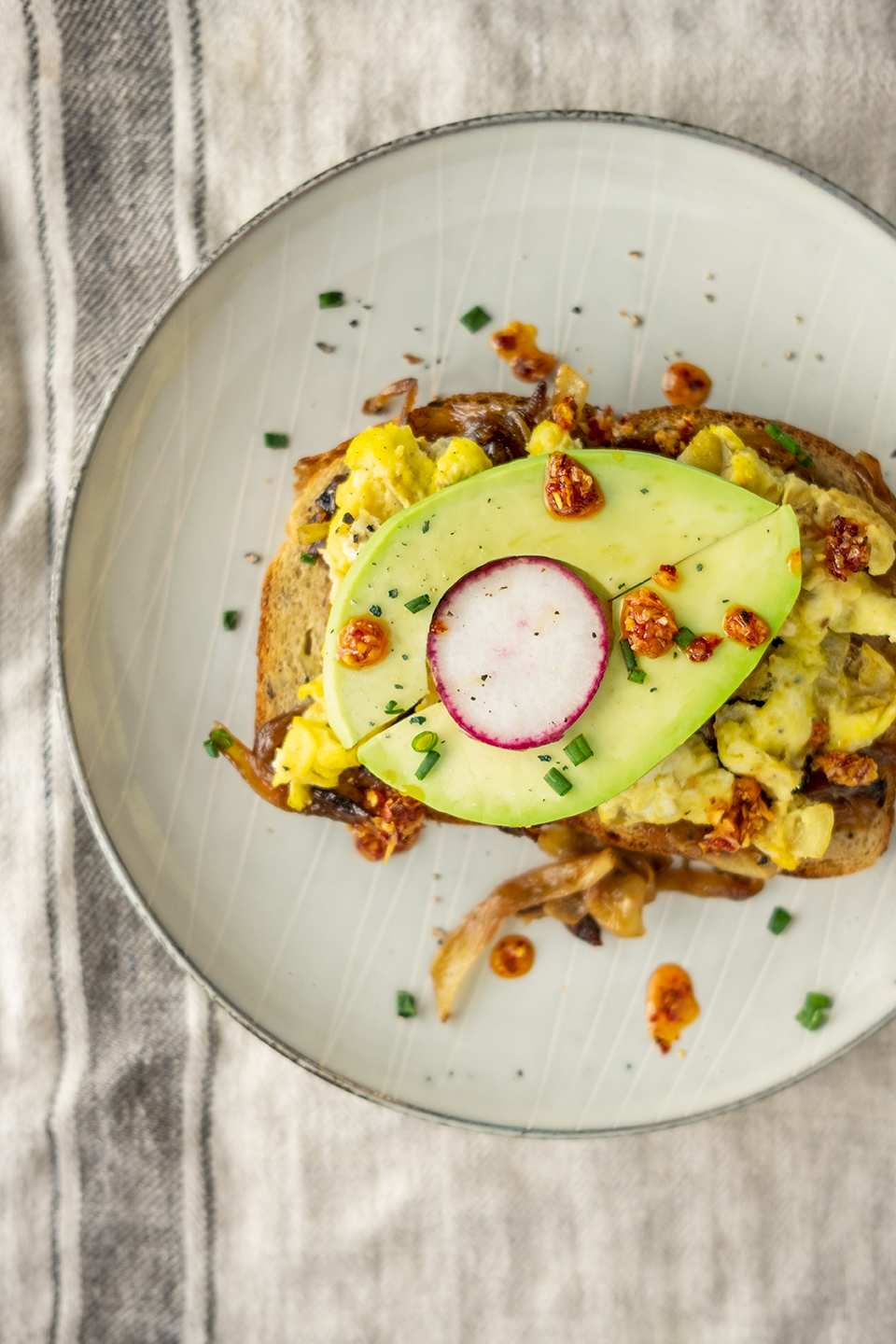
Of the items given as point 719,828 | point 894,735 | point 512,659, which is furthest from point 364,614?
point 894,735

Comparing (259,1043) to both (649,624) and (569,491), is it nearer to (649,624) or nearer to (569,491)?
(649,624)

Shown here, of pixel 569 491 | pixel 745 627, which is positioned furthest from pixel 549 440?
pixel 745 627

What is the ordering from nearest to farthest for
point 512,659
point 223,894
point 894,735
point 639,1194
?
point 512,659 < point 894,735 < point 223,894 < point 639,1194

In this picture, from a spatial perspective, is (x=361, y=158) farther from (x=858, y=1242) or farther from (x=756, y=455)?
(x=858, y=1242)

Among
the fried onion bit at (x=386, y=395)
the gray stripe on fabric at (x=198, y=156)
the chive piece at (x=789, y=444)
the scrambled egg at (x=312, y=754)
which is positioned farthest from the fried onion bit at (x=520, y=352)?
the scrambled egg at (x=312, y=754)

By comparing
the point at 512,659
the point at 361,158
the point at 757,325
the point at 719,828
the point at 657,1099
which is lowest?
the point at 657,1099

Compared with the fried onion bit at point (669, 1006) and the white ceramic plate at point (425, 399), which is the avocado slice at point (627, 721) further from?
the fried onion bit at point (669, 1006)

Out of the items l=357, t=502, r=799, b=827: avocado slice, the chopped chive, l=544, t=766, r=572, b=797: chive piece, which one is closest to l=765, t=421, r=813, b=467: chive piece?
l=357, t=502, r=799, b=827: avocado slice
